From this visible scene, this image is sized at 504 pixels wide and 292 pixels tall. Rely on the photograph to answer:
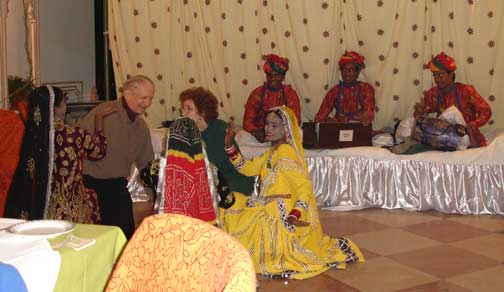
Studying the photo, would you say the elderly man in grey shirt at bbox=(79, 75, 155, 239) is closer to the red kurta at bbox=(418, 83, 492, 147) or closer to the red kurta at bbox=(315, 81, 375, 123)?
the red kurta at bbox=(315, 81, 375, 123)

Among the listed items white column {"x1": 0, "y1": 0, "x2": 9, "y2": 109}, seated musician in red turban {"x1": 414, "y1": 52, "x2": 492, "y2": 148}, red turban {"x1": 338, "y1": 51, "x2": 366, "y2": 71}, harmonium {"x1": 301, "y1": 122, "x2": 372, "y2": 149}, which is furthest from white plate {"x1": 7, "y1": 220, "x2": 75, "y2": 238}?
red turban {"x1": 338, "y1": 51, "x2": 366, "y2": 71}

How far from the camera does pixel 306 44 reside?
21.3ft

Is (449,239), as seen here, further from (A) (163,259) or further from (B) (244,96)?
(A) (163,259)

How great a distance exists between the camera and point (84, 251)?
6.71 ft

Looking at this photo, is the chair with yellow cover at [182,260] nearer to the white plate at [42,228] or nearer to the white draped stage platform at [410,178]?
the white plate at [42,228]

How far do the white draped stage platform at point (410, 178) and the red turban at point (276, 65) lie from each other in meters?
0.82

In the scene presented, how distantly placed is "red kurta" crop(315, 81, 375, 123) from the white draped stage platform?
1.96ft

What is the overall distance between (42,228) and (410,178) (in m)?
3.86

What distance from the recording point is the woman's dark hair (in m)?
3.80

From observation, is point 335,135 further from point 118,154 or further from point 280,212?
point 118,154

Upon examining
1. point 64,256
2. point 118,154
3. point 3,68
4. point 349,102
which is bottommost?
point 64,256

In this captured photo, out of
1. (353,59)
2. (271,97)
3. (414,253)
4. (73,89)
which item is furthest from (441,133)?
(73,89)

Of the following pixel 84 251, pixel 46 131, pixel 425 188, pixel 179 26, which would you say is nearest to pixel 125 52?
pixel 179 26

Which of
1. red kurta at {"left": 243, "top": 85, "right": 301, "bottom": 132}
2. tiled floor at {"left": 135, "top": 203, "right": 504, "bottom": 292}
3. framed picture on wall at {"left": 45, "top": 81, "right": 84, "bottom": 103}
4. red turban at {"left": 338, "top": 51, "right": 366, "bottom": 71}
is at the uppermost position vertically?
red turban at {"left": 338, "top": 51, "right": 366, "bottom": 71}
